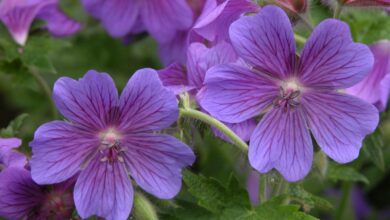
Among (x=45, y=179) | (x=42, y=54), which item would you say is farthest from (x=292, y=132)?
(x=42, y=54)

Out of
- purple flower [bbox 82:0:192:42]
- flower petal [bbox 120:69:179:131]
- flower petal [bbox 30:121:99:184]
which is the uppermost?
flower petal [bbox 120:69:179:131]

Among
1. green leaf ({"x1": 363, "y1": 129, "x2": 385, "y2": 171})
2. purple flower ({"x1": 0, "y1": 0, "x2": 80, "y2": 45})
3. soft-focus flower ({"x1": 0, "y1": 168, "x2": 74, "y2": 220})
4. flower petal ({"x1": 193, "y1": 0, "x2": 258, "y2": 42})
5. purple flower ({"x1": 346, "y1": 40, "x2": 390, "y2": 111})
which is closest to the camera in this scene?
soft-focus flower ({"x1": 0, "y1": 168, "x2": 74, "y2": 220})

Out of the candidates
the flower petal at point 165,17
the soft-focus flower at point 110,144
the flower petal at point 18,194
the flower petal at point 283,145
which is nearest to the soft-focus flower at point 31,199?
the flower petal at point 18,194

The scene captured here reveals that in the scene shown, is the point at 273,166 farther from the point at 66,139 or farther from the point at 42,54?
the point at 42,54

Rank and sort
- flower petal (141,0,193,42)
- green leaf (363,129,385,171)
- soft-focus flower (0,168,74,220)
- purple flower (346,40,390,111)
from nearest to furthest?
soft-focus flower (0,168,74,220), purple flower (346,40,390,111), green leaf (363,129,385,171), flower petal (141,0,193,42)

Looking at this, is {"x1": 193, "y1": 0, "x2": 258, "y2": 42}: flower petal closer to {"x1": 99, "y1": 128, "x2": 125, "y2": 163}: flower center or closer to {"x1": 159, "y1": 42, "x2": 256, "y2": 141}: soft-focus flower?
{"x1": 159, "y1": 42, "x2": 256, "y2": 141}: soft-focus flower

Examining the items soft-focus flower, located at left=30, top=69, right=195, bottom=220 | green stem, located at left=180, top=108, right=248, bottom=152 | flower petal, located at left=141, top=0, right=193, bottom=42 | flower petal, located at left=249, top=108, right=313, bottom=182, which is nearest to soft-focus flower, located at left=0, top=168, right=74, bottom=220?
soft-focus flower, located at left=30, top=69, right=195, bottom=220

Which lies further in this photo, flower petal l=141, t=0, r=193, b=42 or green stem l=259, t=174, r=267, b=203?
flower petal l=141, t=0, r=193, b=42
